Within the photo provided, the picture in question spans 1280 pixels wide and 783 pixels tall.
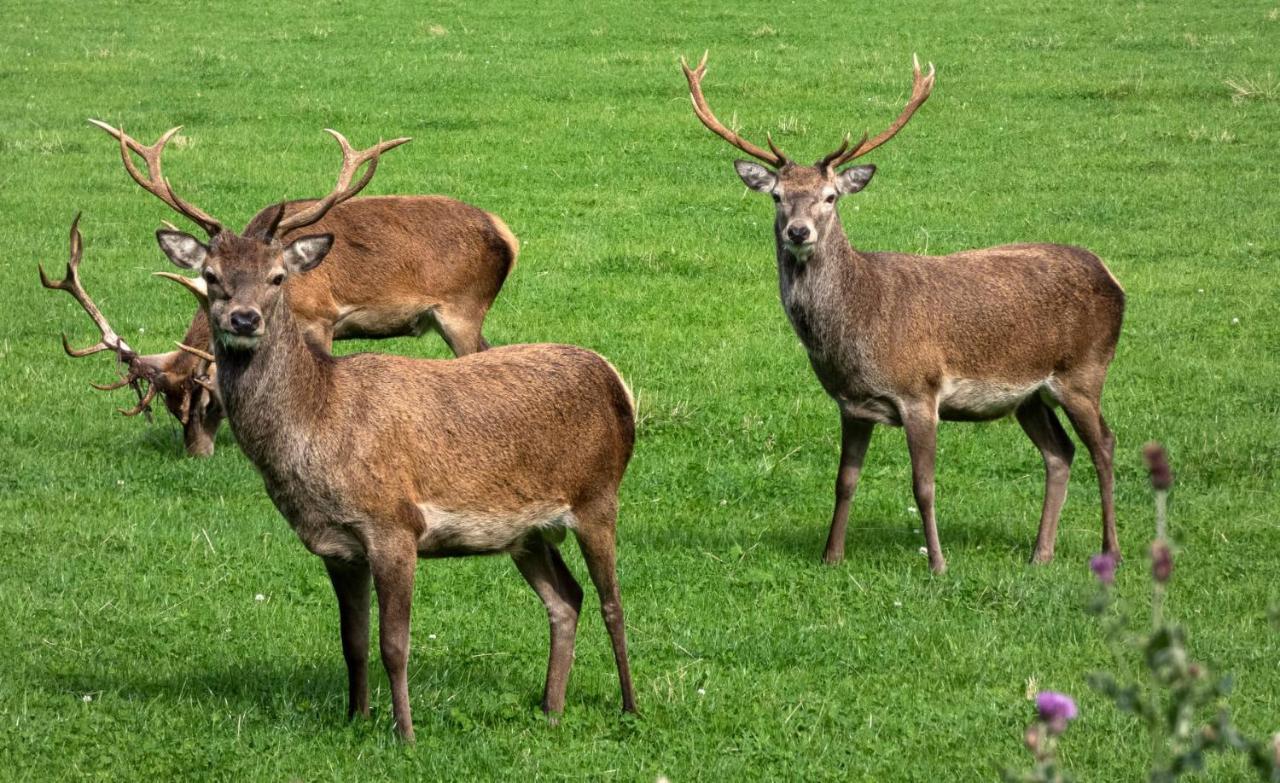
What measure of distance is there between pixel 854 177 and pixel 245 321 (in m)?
4.17

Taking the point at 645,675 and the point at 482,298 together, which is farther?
the point at 482,298

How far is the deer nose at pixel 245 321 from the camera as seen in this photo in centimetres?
617

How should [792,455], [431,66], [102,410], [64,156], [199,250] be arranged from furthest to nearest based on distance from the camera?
[431,66], [64,156], [102,410], [792,455], [199,250]

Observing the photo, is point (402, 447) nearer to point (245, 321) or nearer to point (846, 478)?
point (245, 321)

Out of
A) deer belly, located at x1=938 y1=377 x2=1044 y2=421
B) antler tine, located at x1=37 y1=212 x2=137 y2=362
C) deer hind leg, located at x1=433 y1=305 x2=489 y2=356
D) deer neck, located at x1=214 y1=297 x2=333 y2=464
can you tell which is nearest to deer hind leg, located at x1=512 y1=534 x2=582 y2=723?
deer neck, located at x1=214 y1=297 x2=333 y2=464

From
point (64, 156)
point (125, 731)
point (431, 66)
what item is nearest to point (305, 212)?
point (125, 731)

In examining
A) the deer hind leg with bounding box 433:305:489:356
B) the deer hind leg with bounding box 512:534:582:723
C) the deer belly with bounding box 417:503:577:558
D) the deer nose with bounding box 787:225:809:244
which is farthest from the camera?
the deer hind leg with bounding box 433:305:489:356

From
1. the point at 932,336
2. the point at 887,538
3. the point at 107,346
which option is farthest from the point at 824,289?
the point at 107,346

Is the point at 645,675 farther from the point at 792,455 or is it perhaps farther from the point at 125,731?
the point at 792,455

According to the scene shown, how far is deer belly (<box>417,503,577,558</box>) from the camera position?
20.9ft

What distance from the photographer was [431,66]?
23.5 m

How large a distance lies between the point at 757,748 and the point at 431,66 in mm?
18336

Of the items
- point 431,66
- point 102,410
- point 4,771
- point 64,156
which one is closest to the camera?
point 4,771

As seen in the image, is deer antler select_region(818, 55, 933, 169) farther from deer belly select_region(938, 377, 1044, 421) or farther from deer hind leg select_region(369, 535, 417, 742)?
deer hind leg select_region(369, 535, 417, 742)
